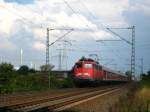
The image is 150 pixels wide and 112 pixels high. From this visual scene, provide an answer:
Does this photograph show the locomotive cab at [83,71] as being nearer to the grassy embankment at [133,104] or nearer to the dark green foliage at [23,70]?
the grassy embankment at [133,104]

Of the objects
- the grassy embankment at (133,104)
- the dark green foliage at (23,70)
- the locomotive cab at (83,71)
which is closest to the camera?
the grassy embankment at (133,104)

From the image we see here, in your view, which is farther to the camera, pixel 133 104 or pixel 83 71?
pixel 83 71

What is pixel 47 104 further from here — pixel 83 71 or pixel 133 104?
pixel 83 71

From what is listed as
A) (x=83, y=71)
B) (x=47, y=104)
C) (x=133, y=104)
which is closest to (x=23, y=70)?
(x=83, y=71)

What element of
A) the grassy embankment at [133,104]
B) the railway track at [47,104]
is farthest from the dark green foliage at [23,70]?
the grassy embankment at [133,104]

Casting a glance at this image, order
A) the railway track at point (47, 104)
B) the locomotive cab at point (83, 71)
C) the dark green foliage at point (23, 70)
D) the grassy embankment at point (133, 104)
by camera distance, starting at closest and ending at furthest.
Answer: the grassy embankment at point (133, 104)
the railway track at point (47, 104)
the locomotive cab at point (83, 71)
the dark green foliage at point (23, 70)

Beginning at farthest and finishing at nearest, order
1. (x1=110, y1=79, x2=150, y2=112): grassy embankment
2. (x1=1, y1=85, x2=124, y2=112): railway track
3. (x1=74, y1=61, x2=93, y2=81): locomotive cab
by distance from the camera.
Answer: (x1=74, y1=61, x2=93, y2=81): locomotive cab < (x1=1, y1=85, x2=124, y2=112): railway track < (x1=110, y1=79, x2=150, y2=112): grassy embankment

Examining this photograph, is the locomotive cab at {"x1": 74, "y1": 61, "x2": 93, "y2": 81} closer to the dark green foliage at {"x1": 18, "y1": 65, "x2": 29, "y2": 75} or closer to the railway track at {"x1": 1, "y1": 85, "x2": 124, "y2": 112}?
the railway track at {"x1": 1, "y1": 85, "x2": 124, "y2": 112}

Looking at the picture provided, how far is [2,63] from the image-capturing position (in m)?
59.0

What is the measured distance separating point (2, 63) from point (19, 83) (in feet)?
Result: 24.3

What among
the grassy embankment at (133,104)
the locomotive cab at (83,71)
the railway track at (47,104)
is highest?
the locomotive cab at (83,71)

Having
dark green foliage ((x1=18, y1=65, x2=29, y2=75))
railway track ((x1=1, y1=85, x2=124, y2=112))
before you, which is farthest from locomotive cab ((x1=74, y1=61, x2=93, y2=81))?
dark green foliage ((x1=18, y1=65, x2=29, y2=75))

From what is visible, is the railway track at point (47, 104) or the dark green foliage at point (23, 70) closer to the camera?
the railway track at point (47, 104)

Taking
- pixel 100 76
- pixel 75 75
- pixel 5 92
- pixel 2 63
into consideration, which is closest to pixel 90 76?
pixel 75 75
